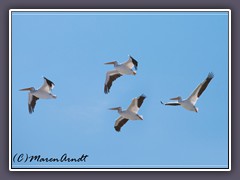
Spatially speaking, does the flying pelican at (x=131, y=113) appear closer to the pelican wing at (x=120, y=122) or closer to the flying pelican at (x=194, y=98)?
the pelican wing at (x=120, y=122)

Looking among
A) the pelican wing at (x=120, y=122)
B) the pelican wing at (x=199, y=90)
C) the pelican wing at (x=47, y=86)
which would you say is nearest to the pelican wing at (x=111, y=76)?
the pelican wing at (x=120, y=122)

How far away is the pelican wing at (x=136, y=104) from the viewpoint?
11508 mm

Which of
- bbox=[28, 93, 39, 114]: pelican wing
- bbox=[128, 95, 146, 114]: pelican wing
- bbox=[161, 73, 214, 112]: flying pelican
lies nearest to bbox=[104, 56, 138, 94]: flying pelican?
bbox=[128, 95, 146, 114]: pelican wing

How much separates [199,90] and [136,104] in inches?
42.1

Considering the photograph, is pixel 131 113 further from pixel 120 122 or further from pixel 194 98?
pixel 194 98

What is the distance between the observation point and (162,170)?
1016cm

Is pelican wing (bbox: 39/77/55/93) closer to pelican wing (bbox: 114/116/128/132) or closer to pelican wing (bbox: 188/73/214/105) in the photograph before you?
pelican wing (bbox: 114/116/128/132)

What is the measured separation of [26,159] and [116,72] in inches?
111

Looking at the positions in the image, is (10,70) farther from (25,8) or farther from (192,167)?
(192,167)

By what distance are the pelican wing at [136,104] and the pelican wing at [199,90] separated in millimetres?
783

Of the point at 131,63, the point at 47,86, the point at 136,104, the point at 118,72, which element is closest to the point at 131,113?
the point at 136,104

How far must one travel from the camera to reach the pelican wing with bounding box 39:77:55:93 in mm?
11133

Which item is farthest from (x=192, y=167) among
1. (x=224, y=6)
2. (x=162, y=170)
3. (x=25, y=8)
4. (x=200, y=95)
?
(x=25, y=8)

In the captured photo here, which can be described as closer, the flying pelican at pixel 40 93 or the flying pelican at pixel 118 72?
the flying pelican at pixel 40 93
